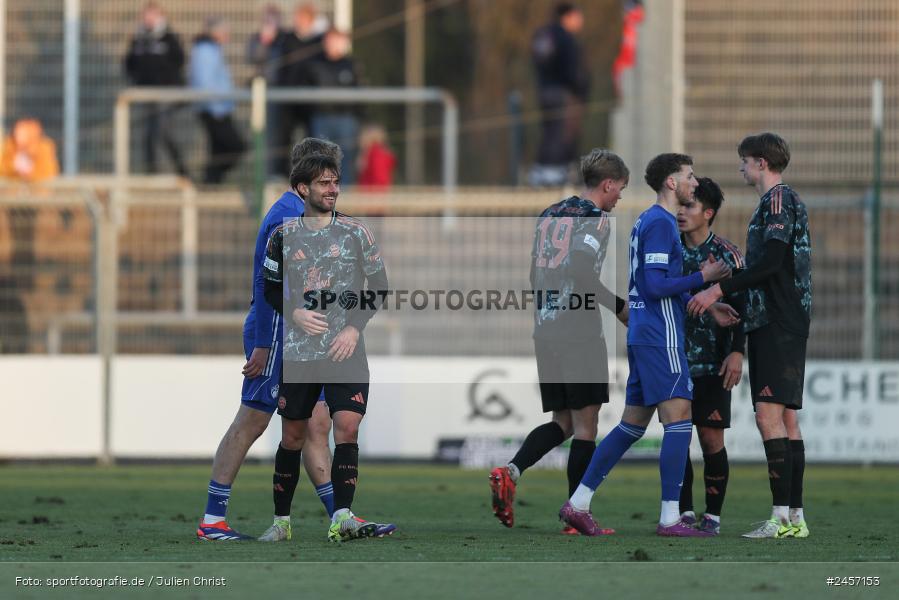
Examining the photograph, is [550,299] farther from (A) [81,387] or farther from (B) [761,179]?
(A) [81,387]

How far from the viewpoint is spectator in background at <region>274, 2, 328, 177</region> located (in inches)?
738

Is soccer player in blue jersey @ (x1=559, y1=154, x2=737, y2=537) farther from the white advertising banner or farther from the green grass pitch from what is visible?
the white advertising banner

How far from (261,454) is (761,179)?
8.24 metres

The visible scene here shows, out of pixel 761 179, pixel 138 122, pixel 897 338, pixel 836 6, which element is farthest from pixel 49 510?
pixel 836 6

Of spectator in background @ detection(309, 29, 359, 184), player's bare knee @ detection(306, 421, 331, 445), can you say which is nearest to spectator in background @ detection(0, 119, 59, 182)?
spectator in background @ detection(309, 29, 359, 184)

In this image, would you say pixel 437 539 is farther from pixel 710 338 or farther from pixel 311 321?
pixel 710 338

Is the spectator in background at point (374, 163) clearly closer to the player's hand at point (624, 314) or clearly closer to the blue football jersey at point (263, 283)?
the player's hand at point (624, 314)

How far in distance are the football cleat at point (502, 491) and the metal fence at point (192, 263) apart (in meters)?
7.35

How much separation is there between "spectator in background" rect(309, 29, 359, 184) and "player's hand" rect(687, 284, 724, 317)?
413 inches

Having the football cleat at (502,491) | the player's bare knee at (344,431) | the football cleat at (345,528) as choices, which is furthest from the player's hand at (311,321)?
the football cleat at (502,491)

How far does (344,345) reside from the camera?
26.9 ft

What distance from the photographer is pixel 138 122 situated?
21219 mm

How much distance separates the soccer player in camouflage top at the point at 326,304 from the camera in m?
8.23

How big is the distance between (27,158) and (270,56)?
11.1 feet
